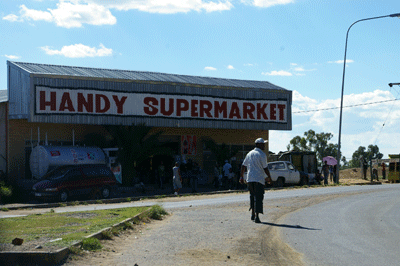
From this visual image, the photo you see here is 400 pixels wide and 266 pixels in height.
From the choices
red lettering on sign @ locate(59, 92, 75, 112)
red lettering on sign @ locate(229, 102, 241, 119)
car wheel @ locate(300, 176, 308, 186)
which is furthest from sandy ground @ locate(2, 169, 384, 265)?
red lettering on sign @ locate(229, 102, 241, 119)

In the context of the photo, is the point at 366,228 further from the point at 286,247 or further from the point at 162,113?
the point at 162,113

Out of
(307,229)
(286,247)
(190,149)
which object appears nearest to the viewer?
(286,247)

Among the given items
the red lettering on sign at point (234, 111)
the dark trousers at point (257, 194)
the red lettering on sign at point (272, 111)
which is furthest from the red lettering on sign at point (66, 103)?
the dark trousers at point (257, 194)

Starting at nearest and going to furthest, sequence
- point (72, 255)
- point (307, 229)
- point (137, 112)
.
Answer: point (72, 255), point (307, 229), point (137, 112)

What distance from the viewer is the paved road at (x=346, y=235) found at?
7.84 metres

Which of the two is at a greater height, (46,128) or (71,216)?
(46,128)

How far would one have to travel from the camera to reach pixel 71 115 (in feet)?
94.7

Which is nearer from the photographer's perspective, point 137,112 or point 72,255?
point 72,255

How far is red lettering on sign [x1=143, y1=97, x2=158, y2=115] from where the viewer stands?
31.5m

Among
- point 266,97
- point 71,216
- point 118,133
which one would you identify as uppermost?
point 266,97

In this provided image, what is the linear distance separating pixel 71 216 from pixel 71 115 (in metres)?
16.3

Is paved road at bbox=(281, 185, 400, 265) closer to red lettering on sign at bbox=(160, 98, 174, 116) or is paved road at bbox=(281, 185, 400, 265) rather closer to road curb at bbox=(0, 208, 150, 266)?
road curb at bbox=(0, 208, 150, 266)

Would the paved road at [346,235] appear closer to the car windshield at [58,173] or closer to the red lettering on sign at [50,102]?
the car windshield at [58,173]

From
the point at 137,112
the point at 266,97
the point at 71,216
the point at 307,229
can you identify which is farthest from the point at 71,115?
the point at 307,229
